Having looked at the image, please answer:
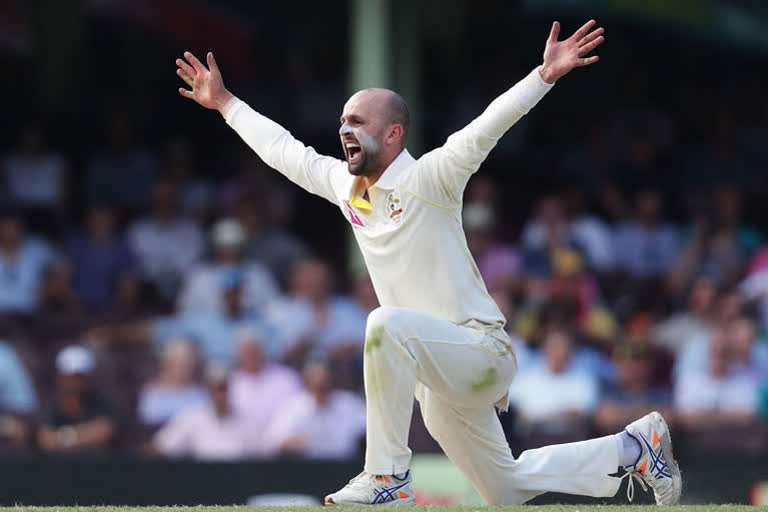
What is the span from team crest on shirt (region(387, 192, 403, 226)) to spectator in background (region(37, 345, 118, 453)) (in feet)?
15.5

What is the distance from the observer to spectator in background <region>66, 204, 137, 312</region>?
1204 centimetres

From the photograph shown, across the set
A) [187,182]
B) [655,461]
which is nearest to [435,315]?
[655,461]

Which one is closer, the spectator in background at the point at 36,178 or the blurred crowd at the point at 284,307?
the blurred crowd at the point at 284,307

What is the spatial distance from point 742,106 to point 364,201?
9.40 metres

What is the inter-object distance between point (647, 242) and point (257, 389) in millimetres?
3853

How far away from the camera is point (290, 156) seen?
21.5ft

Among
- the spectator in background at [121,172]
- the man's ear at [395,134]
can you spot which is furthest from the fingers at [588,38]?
the spectator in background at [121,172]

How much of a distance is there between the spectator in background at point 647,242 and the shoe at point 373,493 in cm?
672

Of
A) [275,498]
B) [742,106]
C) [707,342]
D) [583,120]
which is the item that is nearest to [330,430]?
[275,498]

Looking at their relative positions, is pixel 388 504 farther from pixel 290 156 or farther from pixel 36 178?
pixel 36 178

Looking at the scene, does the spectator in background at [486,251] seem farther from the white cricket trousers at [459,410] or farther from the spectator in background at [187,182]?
the white cricket trousers at [459,410]

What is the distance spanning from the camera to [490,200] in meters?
12.5

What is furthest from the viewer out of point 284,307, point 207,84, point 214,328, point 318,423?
point 284,307

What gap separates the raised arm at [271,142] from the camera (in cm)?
648
